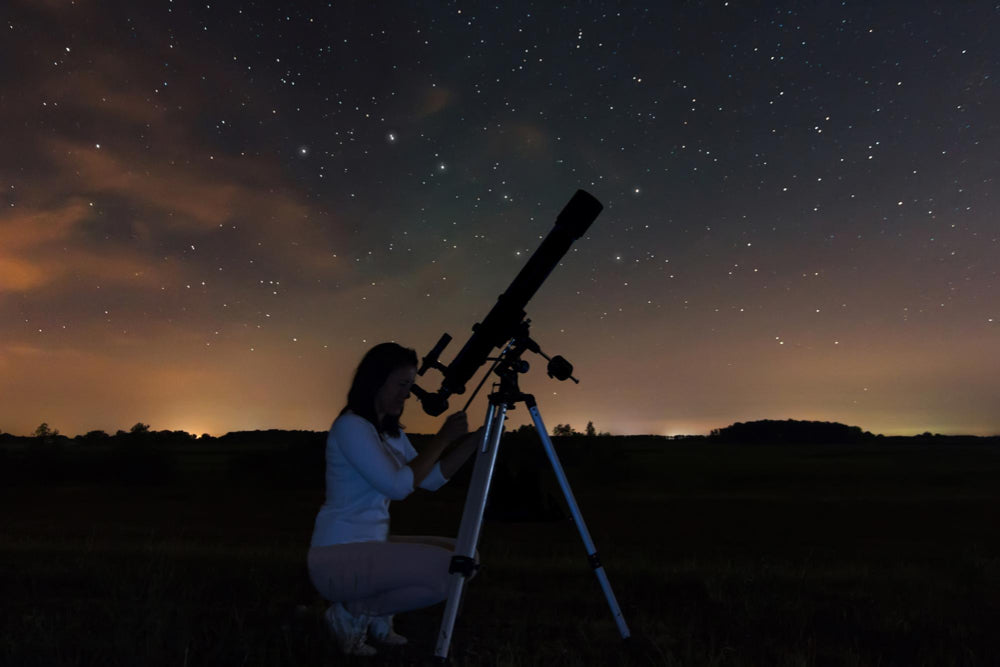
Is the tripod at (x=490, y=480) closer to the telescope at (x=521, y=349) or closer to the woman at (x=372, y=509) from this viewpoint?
the telescope at (x=521, y=349)

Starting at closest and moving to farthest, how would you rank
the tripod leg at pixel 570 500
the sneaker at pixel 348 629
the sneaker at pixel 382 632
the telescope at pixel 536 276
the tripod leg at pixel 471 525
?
the tripod leg at pixel 471 525, the tripod leg at pixel 570 500, the telescope at pixel 536 276, the sneaker at pixel 348 629, the sneaker at pixel 382 632

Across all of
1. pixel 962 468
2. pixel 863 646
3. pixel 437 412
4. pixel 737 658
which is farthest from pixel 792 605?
pixel 962 468

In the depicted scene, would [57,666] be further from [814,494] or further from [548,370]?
[814,494]

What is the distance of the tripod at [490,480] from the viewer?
113 inches

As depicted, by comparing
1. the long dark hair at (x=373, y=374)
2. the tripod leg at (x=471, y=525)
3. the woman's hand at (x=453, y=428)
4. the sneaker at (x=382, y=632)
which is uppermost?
the long dark hair at (x=373, y=374)

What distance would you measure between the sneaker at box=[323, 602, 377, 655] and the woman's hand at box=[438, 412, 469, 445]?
45.1 inches

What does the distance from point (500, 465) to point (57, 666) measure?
215 centimetres

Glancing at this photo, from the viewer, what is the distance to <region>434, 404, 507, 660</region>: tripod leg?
282 centimetres

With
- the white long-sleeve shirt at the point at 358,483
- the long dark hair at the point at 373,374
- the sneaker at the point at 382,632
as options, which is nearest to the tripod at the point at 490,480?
the white long-sleeve shirt at the point at 358,483

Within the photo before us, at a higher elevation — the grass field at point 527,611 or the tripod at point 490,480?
the tripod at point 490,480

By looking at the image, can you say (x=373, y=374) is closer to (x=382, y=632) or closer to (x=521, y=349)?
(x=521, y=349)

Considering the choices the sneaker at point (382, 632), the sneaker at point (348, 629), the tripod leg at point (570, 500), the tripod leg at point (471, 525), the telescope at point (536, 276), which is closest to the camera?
the tripod leg at point (471, 525)

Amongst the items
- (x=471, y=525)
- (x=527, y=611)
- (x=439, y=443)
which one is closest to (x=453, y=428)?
(x=439, y=443)

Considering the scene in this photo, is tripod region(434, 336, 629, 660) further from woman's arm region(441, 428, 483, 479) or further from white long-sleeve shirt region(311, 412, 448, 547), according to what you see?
white long-sleeve shirt region(311, 412, 448, 547)
